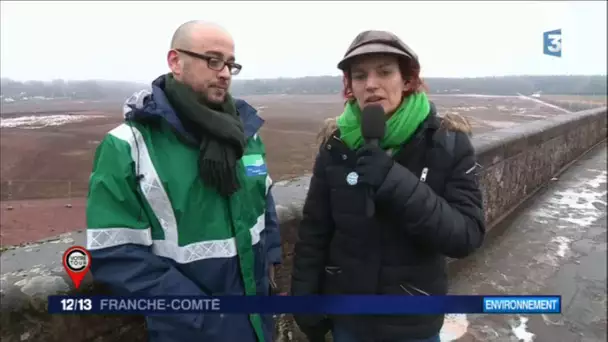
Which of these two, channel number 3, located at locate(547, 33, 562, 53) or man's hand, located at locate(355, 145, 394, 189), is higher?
channel number 3, located at locate(547, 33, 562, 53)

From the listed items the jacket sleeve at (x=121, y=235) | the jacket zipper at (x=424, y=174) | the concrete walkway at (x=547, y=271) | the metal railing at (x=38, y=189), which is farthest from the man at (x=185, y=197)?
the concrete walkway at (x=547, y=271)

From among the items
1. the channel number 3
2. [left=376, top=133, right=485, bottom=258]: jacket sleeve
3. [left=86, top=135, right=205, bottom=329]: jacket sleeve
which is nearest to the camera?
[left=86, top=135, right=205, bottom=329]: jacket sleeve

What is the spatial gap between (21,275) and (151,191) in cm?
54

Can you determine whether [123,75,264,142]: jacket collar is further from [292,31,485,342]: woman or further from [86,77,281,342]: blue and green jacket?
[292,31,485,342]: woman

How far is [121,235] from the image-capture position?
4.76 feet

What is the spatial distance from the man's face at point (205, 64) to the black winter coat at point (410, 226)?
0.47 metres

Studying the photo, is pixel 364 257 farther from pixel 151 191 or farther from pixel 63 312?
pixel 63 312

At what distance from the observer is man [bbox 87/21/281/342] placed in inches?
57.8

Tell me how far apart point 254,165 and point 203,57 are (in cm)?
45

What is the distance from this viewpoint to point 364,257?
5.73 ft

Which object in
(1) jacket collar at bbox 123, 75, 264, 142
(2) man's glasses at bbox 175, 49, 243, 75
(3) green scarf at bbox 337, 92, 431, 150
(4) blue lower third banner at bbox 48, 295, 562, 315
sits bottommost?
(4) blue lower third banner at bbox 48, 295, 562, 315

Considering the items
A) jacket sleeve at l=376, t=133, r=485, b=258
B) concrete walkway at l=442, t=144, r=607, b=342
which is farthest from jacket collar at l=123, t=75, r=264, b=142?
concrete walkway at l=442, t=144, r=607, b=342

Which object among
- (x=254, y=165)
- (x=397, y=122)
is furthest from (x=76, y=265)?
(x=397, y=122)

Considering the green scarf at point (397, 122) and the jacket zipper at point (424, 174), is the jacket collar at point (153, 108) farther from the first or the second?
the jacket zipper at point (424, 174)
